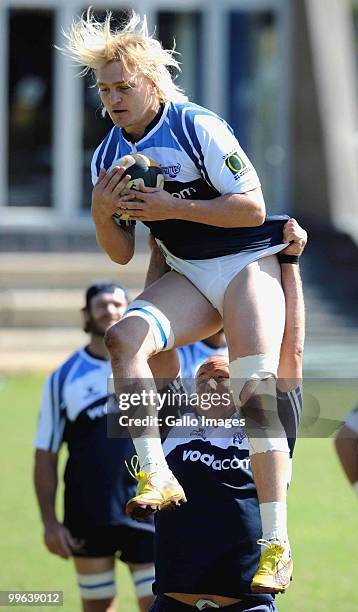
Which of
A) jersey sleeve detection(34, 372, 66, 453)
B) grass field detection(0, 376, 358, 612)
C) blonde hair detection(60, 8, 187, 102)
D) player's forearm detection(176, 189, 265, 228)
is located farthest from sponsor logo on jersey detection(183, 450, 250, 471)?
grass field detection(0, 376, 358, 612)

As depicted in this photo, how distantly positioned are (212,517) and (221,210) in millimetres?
1133

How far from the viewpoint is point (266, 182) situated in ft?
66.6

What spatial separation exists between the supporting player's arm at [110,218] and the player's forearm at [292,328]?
62cm

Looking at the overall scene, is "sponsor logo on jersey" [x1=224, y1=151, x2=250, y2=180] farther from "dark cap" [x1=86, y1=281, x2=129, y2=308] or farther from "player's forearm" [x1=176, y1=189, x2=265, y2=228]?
"dark cap" [x1=86, y1=281, x2=129, y2=308]

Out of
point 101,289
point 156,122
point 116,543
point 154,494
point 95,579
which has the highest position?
point 156,122

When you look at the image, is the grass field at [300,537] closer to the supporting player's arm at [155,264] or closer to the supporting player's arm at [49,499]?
the supporting player's arm at [49,499]

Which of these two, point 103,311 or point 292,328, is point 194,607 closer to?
point 292,328

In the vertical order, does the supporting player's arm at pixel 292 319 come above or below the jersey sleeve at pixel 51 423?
above

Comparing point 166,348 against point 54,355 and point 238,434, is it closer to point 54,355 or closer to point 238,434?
point 238,434

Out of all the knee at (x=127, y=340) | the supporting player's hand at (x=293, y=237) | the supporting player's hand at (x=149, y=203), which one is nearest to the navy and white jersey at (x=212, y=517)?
the knee at (x=127, y=340)

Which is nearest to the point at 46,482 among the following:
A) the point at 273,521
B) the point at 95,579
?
the point at 95,579

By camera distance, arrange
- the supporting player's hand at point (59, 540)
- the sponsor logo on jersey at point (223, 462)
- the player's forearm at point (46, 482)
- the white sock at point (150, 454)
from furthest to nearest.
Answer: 1. the player's forearm at point (46, 482)
2. the supporting player's hand at point (59, 540)
3. the sponsor logo on jersey at point (223, 462)
4. the white sock at point (150, 454)

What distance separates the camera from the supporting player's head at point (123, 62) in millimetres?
4477

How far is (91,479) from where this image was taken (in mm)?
6367
